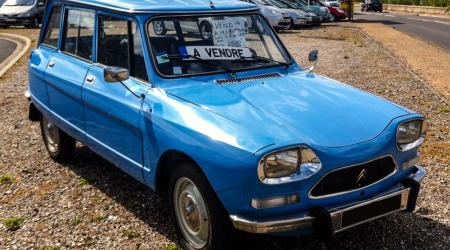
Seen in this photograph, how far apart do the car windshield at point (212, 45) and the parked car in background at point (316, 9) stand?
75.2 ft

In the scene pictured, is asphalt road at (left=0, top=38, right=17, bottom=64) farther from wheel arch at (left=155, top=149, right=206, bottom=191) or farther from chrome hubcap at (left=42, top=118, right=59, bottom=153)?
wheel arch at (left=155, top=149, right=206, bottom=191)

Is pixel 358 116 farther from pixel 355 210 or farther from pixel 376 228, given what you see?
pixel 376 228

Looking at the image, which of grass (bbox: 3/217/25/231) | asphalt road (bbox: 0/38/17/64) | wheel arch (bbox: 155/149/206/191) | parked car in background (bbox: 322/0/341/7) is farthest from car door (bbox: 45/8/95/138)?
parked car in background (bbox: 322/0/341/7)

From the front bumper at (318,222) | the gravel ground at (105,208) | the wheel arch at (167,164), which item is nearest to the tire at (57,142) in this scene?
the gravel ground at (105,208)

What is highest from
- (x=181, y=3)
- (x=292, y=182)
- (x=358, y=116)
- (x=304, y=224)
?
(x=181, y=3)

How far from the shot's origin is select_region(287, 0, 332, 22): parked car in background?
26.9 m

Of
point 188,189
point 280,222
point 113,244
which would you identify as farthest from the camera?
point 113,244

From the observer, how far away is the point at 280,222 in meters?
2.88

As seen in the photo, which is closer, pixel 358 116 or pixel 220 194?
pixel 220 194

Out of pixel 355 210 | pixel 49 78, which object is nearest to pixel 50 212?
pixel 49 78

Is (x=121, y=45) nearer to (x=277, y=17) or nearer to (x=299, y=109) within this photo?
(x=299, y=109)

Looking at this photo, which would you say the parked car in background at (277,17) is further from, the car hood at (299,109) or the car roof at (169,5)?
the car hood at (299,109)

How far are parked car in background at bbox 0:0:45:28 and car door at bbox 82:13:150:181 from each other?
20595 millimetres

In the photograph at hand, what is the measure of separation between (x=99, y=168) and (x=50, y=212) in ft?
3.53
